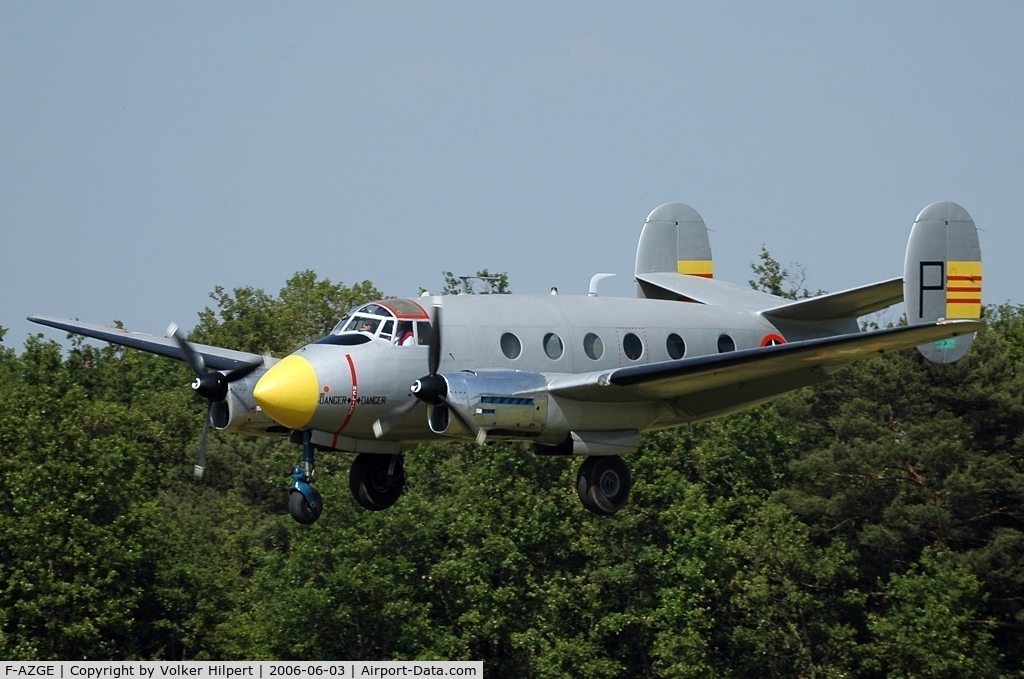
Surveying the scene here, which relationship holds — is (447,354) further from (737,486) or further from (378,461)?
(737,486)

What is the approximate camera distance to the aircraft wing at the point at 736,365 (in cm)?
2070

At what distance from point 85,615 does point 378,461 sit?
932 inches

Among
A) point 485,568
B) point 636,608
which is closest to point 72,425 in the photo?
point 485,568

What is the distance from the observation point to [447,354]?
21.7 meters

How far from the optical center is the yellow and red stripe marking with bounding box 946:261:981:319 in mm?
24766

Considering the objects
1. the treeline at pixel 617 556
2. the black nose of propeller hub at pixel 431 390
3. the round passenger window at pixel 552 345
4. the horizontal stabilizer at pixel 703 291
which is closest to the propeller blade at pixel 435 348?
the black nose of propeller hub at pixel 431 390

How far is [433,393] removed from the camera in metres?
20.9

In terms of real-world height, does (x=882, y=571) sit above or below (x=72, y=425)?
below

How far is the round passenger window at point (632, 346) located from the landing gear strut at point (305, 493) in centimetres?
492

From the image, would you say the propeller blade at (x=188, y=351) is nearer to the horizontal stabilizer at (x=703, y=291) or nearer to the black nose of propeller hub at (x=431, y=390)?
the black nose of propeller hub at (x=431, y=390)

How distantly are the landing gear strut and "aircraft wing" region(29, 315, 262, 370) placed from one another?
206 centimetres

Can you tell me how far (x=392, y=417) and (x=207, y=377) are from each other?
279 cm
